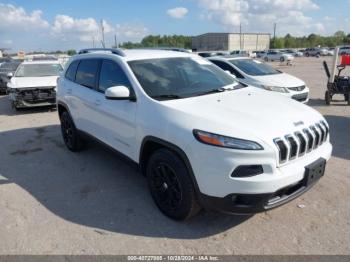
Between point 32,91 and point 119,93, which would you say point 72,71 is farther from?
point 32,91

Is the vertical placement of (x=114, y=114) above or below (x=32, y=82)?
above

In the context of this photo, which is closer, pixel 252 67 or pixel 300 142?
pixel 300 142

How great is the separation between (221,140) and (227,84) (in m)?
1.67

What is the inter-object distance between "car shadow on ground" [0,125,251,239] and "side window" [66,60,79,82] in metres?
1.39

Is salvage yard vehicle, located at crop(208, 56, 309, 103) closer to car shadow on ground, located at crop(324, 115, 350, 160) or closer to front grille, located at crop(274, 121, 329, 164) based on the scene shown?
car shadow on ground, located at crop(324, 115, 350, 160)

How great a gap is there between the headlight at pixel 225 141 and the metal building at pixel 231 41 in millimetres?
102024

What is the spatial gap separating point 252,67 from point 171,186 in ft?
→ 23.4

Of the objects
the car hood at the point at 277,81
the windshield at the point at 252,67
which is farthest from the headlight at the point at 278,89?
the windshield at the point at 252,67

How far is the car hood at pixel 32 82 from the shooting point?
33.2 feet

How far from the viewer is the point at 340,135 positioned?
6.59 meters

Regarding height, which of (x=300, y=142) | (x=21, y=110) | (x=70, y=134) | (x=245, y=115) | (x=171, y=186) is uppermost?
(x=245, y=115)

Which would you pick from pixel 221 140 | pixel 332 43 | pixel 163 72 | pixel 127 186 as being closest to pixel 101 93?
pixel 163 72

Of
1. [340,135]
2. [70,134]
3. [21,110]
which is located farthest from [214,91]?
[21,110]

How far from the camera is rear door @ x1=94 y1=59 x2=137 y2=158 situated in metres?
3.95
